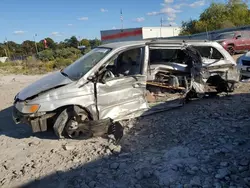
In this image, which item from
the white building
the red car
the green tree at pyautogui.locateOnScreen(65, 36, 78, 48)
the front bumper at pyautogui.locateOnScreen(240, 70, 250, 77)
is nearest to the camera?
the front bumper at pyautogui.locateOnScreen(240, 70, 250, 77)

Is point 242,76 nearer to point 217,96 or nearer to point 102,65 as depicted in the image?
point 217,96

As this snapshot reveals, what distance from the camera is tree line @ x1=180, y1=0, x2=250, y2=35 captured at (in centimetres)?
4182

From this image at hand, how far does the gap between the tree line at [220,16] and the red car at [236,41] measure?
27126 mm

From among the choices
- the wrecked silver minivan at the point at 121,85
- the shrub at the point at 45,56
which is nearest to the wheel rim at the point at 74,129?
the wrecked silver minivan at the point at 121,85

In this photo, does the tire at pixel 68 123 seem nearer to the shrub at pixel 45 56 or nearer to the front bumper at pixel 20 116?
the front bumper at pixel 20 116

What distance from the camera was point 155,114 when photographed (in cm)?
536

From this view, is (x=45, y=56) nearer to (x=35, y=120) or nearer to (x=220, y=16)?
(x=220, y=16)

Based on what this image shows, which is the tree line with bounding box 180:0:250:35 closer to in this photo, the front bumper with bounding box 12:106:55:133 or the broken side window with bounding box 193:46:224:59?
the broken side window with bounding box 193:46:224:59

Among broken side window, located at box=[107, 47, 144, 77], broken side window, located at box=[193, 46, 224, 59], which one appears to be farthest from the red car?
broken side window, located at box=[107, 47, 144, 77]

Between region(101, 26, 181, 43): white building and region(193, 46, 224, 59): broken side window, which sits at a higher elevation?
region(101, 26, 181, 43): white building

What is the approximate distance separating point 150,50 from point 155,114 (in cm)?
148

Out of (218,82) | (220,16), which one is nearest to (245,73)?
(218,82)

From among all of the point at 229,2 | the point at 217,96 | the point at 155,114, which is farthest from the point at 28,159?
the point at 229,2

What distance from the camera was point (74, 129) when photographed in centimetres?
435
